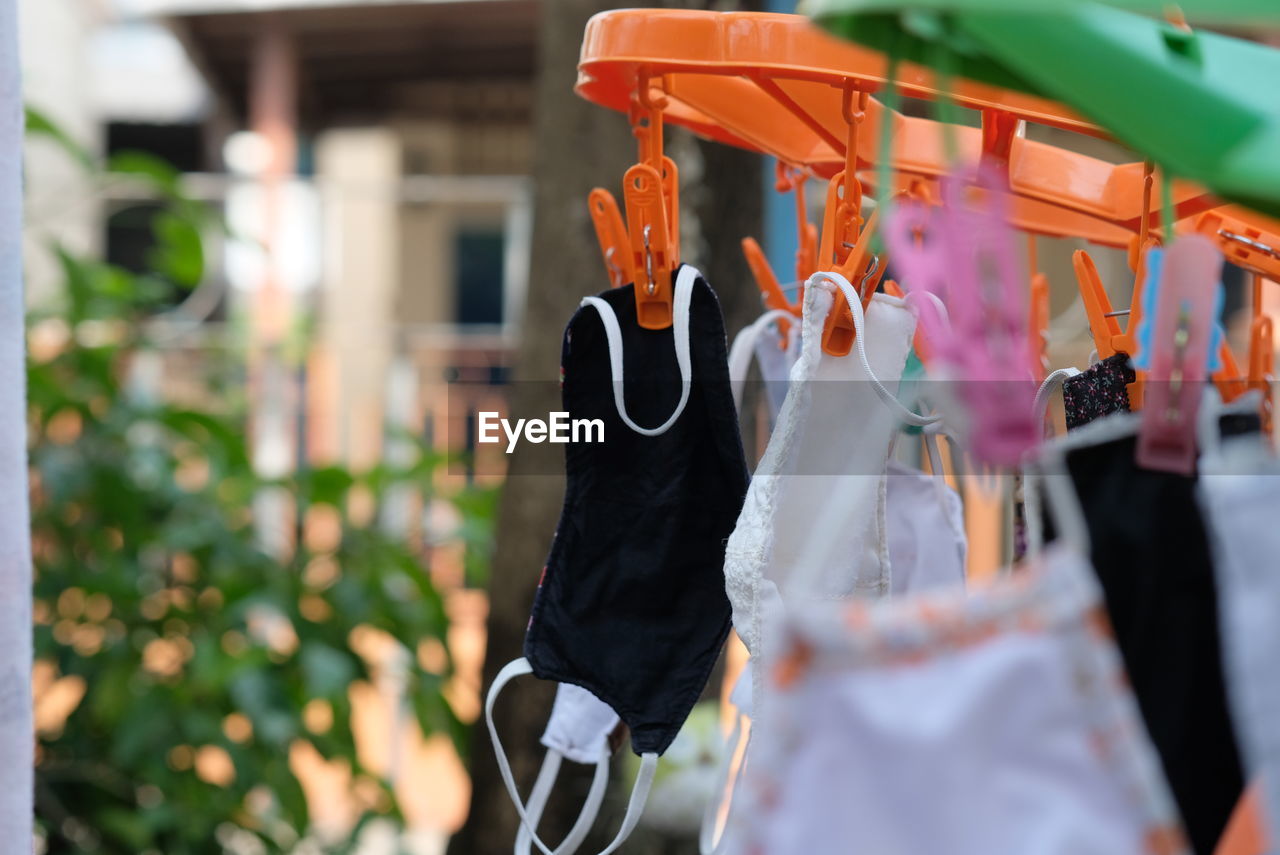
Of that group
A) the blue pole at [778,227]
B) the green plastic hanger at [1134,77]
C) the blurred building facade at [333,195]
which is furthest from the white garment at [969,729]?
the blurred building facade at [333,195]

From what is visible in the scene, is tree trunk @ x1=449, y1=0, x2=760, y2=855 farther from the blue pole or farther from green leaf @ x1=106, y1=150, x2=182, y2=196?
green leaf @ x1=106, y1=150, x2=182, y2=196

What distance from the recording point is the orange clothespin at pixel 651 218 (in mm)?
683

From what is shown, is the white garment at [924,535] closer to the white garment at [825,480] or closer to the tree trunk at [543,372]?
the white garment at [825,480]

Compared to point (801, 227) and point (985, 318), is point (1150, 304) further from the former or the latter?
point (801, 227)

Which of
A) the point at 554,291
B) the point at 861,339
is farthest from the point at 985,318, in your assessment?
the point at 554,291

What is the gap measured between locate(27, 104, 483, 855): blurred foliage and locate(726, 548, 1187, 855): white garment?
1307 mm

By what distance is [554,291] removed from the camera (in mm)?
1385

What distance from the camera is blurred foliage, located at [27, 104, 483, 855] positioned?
1.61 meters

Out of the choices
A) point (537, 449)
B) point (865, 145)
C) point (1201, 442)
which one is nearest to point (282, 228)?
point (537, 449)

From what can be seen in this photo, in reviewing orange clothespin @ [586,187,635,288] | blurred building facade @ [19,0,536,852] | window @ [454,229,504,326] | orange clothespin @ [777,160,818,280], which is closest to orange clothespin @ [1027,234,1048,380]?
orange clothespin @ [777,160,818,280]

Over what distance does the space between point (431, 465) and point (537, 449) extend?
1.31ft

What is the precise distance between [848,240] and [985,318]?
27 cm

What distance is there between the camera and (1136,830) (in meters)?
0.36

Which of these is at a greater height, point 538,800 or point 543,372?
point 543,372
